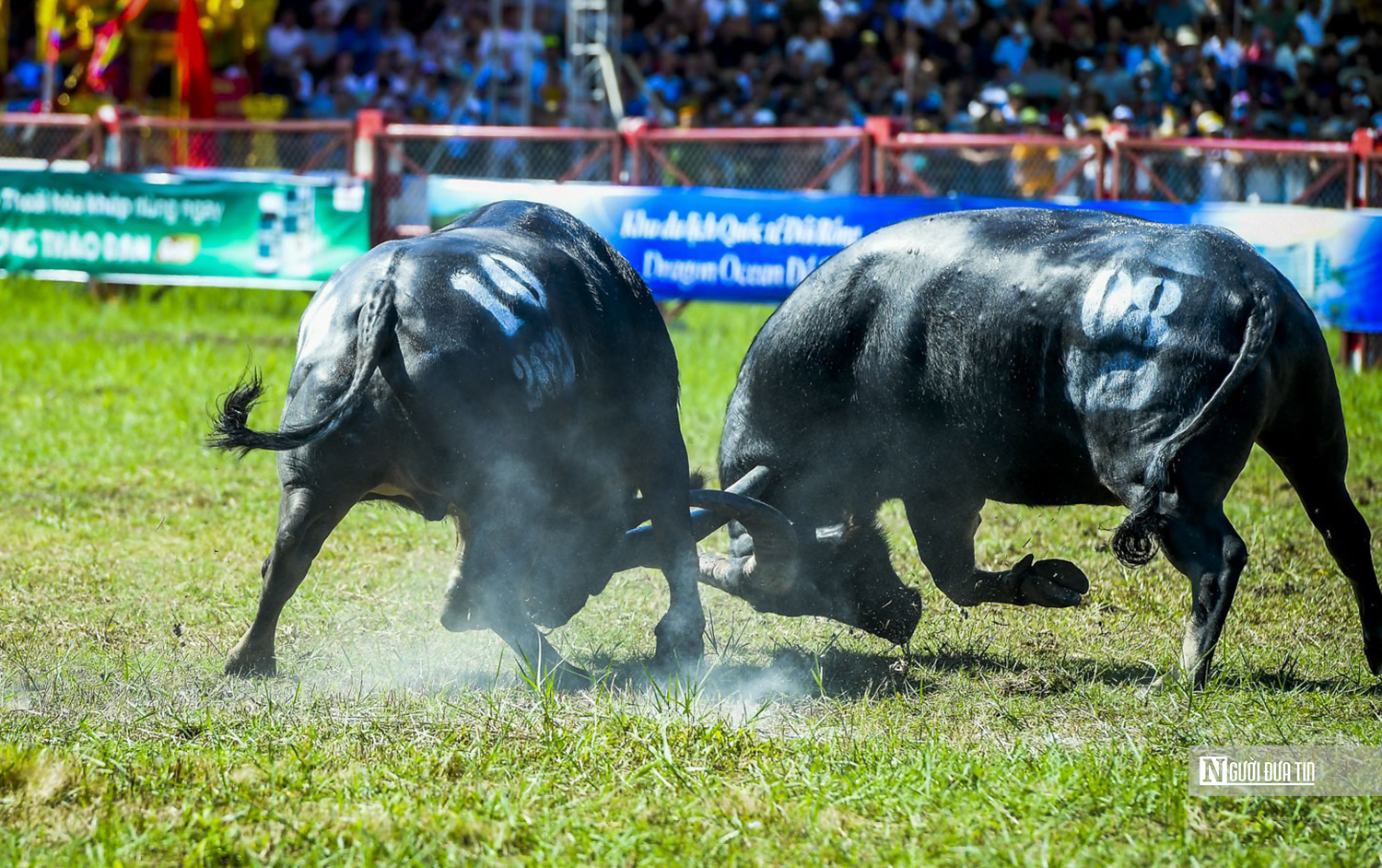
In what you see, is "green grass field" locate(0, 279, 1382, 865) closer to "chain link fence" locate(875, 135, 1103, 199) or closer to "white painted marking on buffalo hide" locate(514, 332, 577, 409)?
"white painted marking on buffalo hide" locate(514, 332, 577, 409)

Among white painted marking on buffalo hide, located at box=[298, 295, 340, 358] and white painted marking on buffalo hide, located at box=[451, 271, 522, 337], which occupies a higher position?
white painted marking on buffalo hide, located at box=[451, 271, 522, 337]

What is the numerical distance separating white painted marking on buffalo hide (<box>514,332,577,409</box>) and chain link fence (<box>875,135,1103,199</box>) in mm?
8114

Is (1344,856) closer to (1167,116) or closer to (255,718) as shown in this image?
(255,718)

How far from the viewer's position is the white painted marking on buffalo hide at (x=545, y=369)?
4270 mm

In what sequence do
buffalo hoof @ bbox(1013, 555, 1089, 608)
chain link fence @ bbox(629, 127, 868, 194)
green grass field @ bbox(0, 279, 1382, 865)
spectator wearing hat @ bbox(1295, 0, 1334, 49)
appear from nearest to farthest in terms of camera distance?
green grass field @ bbox(0, 279, 1382, 865) < buffalo hoof @ bbox(1013, 555, 1089, 608) < chain link fence @ bbox(629, 127, 868, 194) < spectator wearing hat @ bbox(1295, 0, 1334, 49)

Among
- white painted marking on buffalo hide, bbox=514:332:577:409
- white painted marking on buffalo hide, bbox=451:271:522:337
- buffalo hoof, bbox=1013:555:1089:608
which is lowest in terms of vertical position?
buffalo hoof, bbox=1013:555:1089:608

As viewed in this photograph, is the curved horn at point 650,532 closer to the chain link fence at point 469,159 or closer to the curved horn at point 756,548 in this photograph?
the curved horn at point 756,548

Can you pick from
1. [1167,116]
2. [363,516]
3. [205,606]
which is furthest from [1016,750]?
Answer: [1167,116]

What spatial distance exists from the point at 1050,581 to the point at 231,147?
38.0ft

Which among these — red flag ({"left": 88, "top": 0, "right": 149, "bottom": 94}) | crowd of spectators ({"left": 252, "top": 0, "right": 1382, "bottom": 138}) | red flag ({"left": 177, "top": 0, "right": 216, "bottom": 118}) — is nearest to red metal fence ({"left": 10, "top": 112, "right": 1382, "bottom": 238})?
red flag ({"left": 177, "top": 0, "right": 216, "bottom": 118})

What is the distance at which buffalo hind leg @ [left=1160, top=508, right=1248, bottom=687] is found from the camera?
422cm

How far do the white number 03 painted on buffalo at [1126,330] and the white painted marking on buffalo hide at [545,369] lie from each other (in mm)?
1492

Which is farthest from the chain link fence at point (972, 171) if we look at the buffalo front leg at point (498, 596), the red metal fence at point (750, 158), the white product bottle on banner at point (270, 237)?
the buffalo front leg at point (498, 596)

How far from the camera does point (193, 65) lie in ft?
52.1
